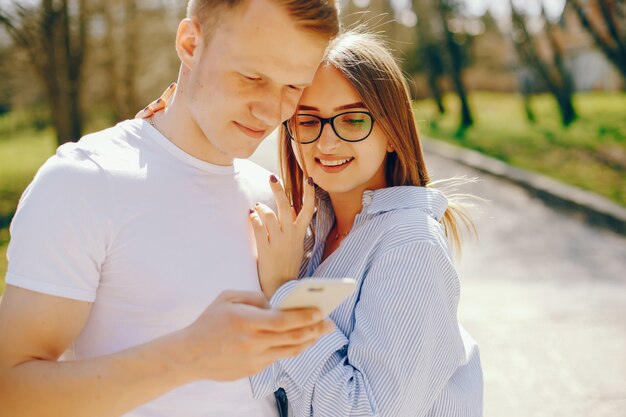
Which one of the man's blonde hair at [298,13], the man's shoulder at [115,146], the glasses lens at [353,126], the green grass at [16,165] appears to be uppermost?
the man's blonde hair at [298,13]

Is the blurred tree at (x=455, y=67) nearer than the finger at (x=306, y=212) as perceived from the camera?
No

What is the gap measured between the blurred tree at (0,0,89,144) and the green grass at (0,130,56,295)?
1.57 metres

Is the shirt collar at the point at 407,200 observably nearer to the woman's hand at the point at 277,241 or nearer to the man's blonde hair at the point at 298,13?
the woman's hand at the point at 277,241

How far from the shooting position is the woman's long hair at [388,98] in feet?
7.89

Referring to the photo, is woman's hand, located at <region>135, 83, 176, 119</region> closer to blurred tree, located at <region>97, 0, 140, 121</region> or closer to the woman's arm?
the woman's arm

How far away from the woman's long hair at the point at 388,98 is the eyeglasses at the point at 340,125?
1.9 inches

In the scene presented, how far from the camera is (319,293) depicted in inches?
52.0

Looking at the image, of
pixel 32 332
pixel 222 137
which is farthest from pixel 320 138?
pixel 32 332

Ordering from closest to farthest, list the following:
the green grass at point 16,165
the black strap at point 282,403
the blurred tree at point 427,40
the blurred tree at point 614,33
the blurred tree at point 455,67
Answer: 1. the black strap at point 282,403
2. the green grass at point 16,165
3. the blurred tree at point 614,33
4. the blurred tree at point 455,67
5. the blurred tree at point 427,40

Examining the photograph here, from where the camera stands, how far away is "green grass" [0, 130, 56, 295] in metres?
10.7

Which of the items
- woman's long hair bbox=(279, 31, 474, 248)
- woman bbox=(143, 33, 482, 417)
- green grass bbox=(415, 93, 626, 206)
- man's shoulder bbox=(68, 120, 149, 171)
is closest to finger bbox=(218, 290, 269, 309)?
woman bbox=(143, 33, 482, 417)

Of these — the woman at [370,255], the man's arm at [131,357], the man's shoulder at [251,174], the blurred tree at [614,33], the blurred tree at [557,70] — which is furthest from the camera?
the blurred tree at [557,70]

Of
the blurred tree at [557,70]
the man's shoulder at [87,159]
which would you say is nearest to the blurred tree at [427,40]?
the blurred tree at [557,70]

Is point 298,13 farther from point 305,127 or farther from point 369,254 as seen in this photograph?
point 369,254
